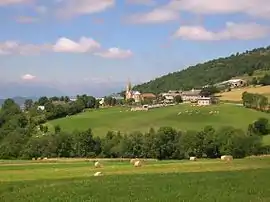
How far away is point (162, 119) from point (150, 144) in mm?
55818

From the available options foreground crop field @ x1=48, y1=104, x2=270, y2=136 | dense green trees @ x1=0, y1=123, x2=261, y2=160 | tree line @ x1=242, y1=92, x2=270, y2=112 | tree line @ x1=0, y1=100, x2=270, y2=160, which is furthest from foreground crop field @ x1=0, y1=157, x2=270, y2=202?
tree line @ x1=242, y1=92, x2=270, y2=112

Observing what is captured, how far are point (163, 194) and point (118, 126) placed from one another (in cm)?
13038

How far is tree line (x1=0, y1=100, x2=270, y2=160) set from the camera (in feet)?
335

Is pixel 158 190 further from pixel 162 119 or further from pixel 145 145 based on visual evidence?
pixel 162 119

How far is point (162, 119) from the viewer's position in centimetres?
16300

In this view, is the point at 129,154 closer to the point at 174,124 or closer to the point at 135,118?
the point at 174,124

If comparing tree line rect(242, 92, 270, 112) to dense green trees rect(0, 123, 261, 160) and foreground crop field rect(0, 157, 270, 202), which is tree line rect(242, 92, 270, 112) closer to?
dense green trees rect(0, 123, 261, 160)

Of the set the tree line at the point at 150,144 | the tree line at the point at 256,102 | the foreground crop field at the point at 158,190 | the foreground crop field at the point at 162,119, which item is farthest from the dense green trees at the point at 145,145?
the foreground crop field at the point at 158,190

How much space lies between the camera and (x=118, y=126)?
510 feet

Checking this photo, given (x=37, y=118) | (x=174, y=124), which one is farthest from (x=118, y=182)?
(x=37, y=118)

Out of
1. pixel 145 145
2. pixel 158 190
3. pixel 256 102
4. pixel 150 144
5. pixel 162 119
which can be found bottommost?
pixel 145 145

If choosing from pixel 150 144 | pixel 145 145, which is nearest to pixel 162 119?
pixel 145 145

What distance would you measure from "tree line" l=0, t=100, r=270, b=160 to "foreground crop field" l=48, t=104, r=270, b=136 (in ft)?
65.7

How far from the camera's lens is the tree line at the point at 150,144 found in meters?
102
